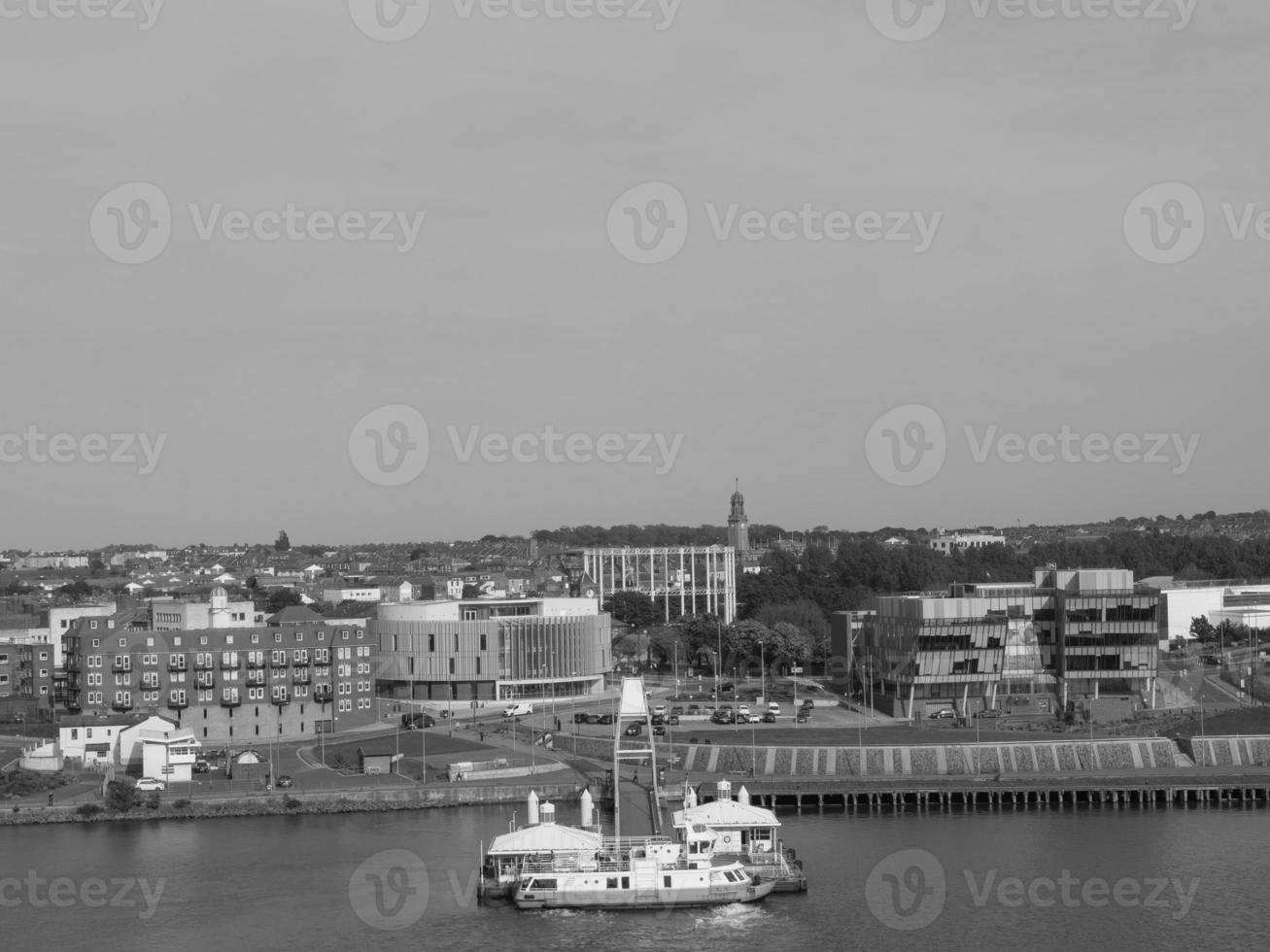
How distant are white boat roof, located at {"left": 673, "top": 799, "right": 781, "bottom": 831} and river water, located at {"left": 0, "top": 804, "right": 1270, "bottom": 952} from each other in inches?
58.7

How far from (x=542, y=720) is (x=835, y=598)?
129ft

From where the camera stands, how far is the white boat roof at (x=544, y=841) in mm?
37781

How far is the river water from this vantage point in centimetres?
3341

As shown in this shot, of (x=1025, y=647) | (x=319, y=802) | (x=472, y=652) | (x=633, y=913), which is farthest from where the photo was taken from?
(x=472, y=652)

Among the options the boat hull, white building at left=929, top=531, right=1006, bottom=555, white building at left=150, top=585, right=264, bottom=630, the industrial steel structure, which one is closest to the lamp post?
the industrial steel structure

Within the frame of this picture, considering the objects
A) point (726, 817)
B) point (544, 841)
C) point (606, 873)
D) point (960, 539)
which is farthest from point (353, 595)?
point (606, 873)

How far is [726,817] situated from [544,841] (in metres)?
Result: 4.35

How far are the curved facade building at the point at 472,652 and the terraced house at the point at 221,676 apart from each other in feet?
30.9

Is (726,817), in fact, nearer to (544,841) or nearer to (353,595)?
(544,841)

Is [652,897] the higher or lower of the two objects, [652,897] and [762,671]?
the lower

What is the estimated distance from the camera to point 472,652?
235 feet

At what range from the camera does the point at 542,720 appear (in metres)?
64.2

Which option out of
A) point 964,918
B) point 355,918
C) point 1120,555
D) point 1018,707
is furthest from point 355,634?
point 1120,555

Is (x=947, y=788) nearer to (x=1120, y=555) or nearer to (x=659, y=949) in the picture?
(x=659, y=949)
